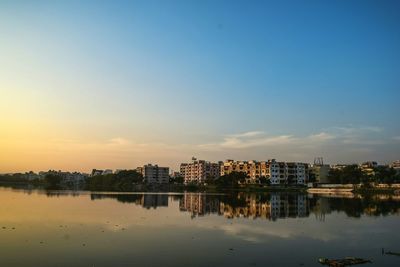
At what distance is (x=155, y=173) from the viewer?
16262cm

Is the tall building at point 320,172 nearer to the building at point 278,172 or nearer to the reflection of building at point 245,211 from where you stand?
the building at point 278,172

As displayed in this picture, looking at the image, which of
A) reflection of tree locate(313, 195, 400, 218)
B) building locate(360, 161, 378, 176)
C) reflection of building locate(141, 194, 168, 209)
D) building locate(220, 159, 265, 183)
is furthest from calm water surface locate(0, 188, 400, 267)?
Answer: building locate(220, 159, 265, 183)

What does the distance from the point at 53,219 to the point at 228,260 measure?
58.6 feet

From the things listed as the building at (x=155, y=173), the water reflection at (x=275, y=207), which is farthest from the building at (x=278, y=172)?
the water reflection at (x=275, y=207)

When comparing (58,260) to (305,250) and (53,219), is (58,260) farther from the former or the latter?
(53,219)

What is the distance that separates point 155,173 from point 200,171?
65.9 feet

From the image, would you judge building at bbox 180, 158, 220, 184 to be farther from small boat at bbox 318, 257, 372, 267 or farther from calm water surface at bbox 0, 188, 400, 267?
small boat at bbox 318, 257, 372, 267

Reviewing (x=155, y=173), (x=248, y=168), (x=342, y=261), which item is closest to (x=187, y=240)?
(x=342, y=261)

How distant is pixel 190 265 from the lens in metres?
16.1

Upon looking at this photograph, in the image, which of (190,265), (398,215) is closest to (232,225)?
(190,265)

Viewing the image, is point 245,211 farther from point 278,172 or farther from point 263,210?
point 278,172

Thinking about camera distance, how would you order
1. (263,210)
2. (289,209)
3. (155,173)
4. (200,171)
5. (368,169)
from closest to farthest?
(263,210), (289,209), (368,169), (200,171), (155,173)

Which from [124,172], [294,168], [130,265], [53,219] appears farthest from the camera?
[124,172]

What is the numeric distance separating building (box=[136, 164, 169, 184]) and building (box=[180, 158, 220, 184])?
8.63 m
